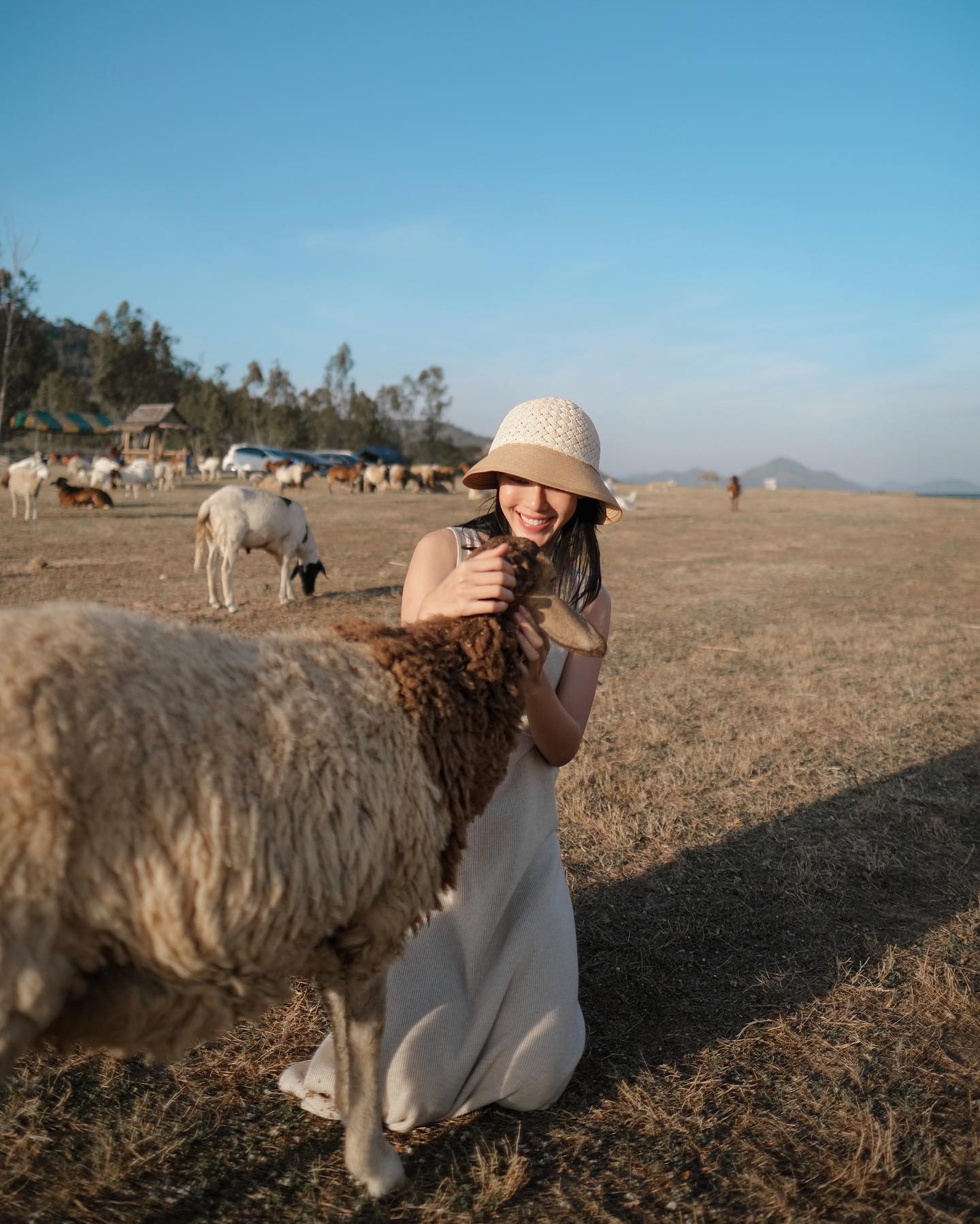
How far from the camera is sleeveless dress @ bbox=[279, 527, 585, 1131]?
2.74 metres

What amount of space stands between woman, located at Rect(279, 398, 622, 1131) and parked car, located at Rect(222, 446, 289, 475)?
170 ft

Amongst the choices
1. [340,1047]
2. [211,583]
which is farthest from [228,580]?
[340,1047]

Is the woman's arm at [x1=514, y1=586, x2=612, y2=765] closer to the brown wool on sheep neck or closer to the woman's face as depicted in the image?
the brown wool on sheep neck

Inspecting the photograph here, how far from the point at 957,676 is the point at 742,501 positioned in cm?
3846

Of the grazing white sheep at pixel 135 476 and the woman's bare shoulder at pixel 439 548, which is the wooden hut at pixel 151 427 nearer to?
the grazing white sheep at pixel 135 476

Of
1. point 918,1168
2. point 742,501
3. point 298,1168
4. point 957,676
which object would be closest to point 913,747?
point 957,676

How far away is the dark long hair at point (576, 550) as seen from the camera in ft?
11.1

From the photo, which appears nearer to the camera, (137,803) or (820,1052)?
(137,803)

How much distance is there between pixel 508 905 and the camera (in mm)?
3021

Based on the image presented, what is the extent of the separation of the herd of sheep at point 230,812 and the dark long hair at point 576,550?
75 cm

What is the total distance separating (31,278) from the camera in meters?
55.6

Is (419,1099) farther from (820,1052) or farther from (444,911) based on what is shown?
(820,1052)

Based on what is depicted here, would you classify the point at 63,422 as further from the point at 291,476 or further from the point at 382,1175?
the point at 382,1175

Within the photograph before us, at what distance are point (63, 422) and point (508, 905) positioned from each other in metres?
77.2
